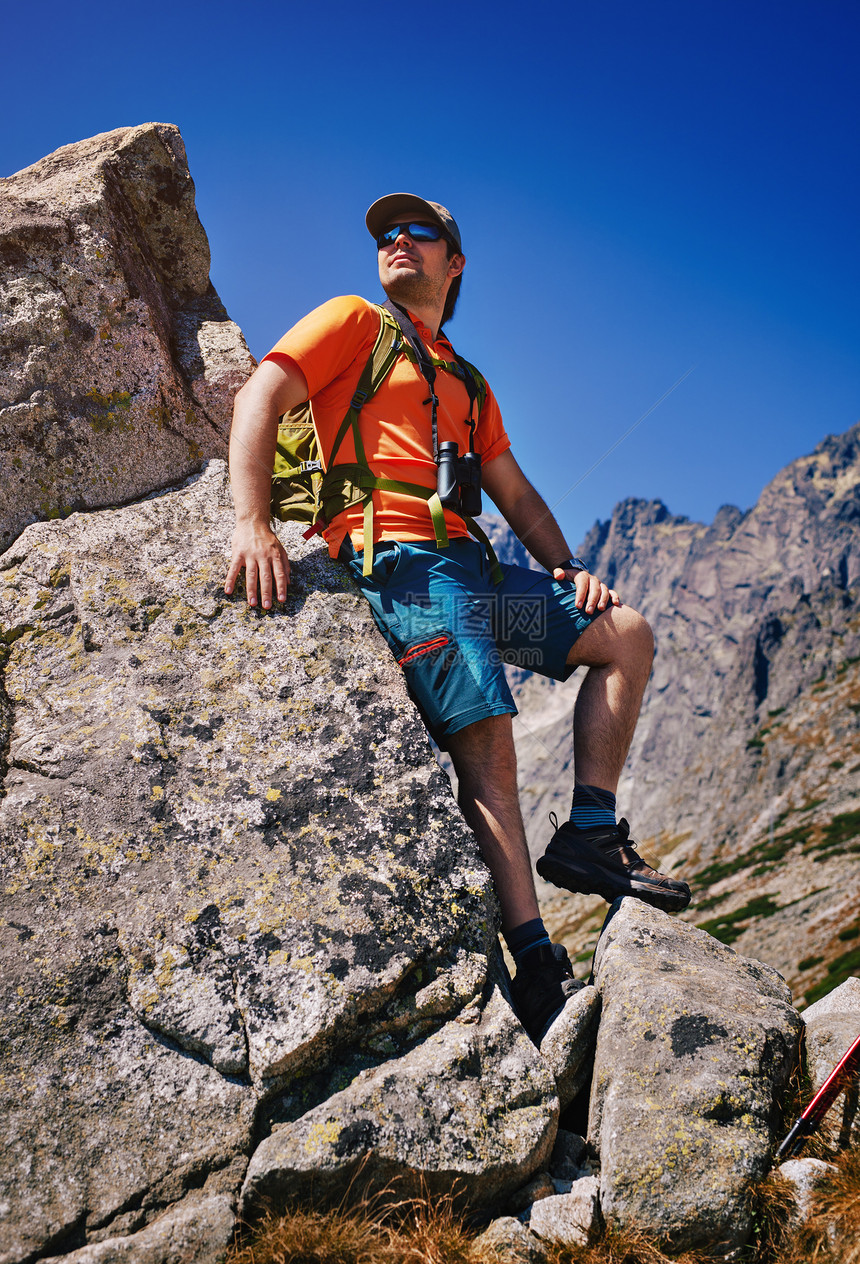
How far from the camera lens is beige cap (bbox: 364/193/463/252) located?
6.95 m

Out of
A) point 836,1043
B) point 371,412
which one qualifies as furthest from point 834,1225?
point 371,412

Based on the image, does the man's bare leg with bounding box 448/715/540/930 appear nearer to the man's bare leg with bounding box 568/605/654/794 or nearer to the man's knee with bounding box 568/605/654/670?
the man's bare leg with bounding box 568/605/654/794

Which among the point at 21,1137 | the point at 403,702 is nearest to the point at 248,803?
the point at 403,702

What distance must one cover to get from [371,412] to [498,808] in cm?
345

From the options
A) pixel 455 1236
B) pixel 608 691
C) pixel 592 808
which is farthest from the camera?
pixel 608 691

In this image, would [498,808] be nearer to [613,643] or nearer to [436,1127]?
[613,643]

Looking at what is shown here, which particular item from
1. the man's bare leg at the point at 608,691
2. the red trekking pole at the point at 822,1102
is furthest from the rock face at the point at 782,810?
the red trekking pole at the point at 822,1102

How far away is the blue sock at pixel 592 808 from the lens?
6.21 meters

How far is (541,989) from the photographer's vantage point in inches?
215

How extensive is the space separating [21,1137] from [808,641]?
604 ft

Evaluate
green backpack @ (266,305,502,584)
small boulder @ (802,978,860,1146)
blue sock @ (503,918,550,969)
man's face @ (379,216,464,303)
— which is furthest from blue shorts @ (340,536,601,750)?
small boulder @ (802,978,860,1146)

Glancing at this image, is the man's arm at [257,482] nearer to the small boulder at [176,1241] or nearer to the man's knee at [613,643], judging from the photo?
the man's knee at [613,643]

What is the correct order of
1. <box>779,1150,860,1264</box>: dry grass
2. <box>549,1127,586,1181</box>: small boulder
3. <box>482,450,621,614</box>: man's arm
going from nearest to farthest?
<box>779,1150,860,1264</box>: dry grass
<box>549,1127,586,1181</box>: small boulder
<box>482,450,621,614</box>: man's arm

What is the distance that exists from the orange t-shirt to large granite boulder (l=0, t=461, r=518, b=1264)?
74 centimetres
